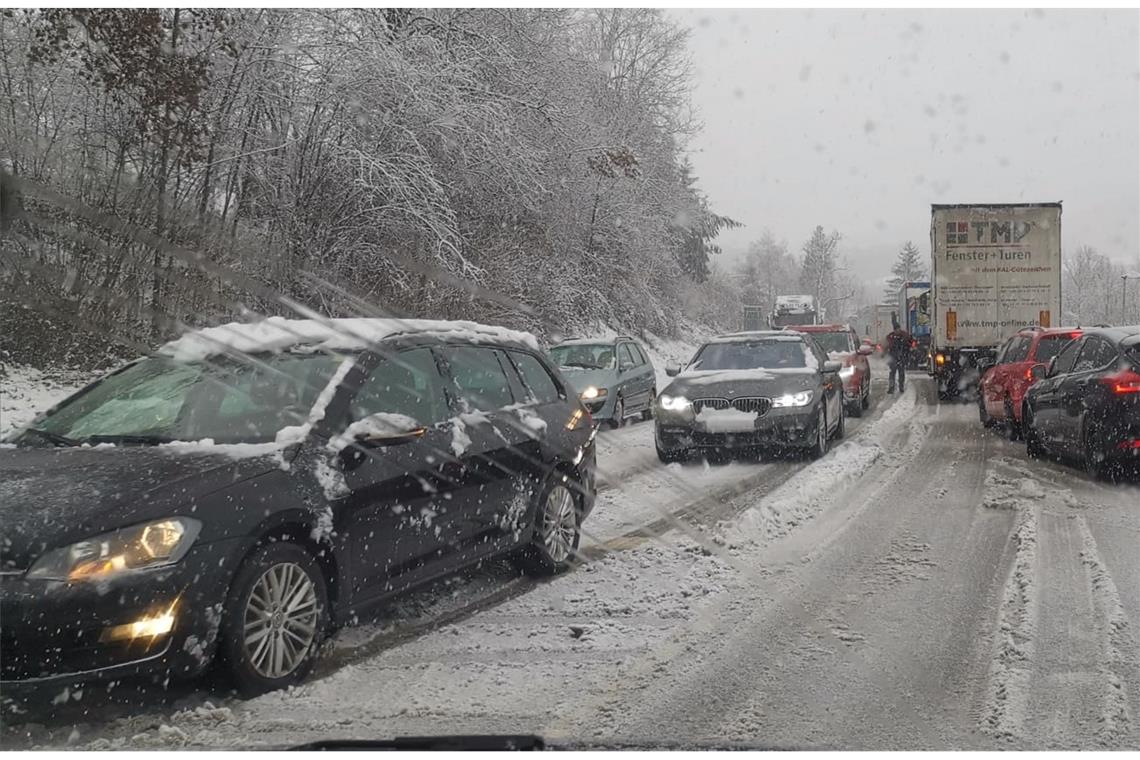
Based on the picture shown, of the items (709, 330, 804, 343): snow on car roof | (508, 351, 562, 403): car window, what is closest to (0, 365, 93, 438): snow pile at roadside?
(709, 330, 804, 343): snow on car roof

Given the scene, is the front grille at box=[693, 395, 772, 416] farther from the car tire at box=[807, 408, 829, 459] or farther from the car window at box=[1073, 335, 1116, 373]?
the car window at box=[1073, 335, 1116, 373]

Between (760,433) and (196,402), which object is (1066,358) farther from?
(196,402)

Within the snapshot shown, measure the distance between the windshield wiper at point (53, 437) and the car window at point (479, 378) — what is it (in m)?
1.96

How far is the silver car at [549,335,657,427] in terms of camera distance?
51.6ft

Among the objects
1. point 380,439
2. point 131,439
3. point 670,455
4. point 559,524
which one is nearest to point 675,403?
point 670,455

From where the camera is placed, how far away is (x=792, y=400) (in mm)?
10570

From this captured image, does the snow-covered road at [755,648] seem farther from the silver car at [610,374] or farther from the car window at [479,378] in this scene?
the silver car at [610,374]

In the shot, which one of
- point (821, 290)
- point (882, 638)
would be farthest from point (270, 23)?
point (821, 290)

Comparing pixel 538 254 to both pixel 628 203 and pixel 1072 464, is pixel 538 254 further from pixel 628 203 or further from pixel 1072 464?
pixel 1072 464

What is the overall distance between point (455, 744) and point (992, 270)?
19.2 meters

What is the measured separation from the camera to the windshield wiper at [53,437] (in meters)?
4.42

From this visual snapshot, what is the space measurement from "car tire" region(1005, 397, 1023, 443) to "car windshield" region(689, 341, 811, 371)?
140 inches

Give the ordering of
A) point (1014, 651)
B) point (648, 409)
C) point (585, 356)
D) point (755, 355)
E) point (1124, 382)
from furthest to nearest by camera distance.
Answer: point (648, 409) < point (585, 356) < point (755, 355) < point (1124, 382) < point (1014, 651)

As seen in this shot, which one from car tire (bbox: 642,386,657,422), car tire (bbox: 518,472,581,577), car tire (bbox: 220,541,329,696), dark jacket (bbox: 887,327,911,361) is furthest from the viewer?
dark jacket (bbox: 887,327,911,361)
